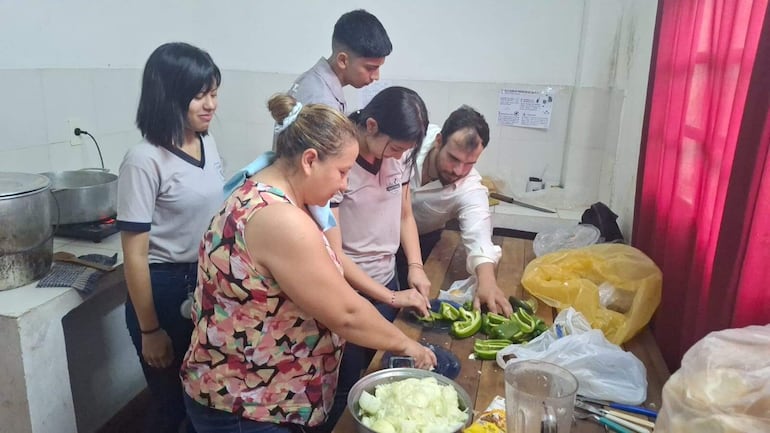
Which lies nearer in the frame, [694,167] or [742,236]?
[742,236]

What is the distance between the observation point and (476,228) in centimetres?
196

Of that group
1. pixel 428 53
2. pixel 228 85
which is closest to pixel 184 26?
pixel 228 85

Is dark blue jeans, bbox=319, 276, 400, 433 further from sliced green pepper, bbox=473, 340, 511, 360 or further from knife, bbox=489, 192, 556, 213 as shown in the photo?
knife, bbox=489, 192, 556, 213

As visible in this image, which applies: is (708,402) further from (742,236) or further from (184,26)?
(184,26)

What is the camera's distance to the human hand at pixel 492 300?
5.24 ft

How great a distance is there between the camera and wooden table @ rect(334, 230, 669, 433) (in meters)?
1.20

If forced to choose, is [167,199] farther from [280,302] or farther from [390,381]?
[390,381]

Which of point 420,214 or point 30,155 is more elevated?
point 30,155

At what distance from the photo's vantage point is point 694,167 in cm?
144

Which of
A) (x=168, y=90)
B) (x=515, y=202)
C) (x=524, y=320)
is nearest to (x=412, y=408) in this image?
(x=524, y=320)

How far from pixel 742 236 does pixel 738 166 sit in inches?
5.3

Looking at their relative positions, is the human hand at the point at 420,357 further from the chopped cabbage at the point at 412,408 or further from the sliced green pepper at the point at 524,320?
the sliced green pepper at the point at 524,320

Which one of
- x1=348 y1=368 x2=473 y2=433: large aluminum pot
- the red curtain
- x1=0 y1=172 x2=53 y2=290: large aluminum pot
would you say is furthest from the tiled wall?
x1=348 y1=368 x2=473 y2=433: large aluminum pot

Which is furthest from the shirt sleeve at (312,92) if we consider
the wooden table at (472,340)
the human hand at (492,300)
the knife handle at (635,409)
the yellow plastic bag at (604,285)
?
the knife handle at (635,409)
